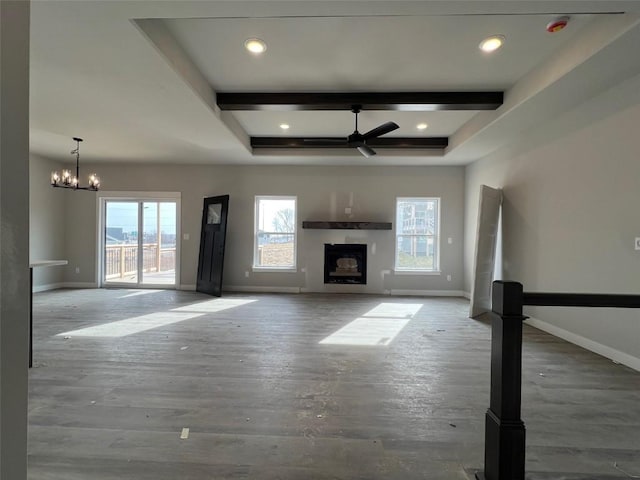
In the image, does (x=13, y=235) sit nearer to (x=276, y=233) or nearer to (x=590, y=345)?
(x=590, y=345)

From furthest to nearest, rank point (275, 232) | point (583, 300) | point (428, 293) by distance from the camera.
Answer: point (275, 232) < point (428, 293) < point (583, 300)

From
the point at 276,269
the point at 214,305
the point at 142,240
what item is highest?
the point at 142,240

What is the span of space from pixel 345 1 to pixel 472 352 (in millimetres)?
3310

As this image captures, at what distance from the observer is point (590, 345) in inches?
134

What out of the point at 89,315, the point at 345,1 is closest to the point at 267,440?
the point at 345,1

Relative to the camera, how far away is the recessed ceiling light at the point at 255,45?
2.85 meters

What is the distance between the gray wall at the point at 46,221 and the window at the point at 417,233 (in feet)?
24.0

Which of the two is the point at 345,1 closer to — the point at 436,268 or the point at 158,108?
the point at 158,108

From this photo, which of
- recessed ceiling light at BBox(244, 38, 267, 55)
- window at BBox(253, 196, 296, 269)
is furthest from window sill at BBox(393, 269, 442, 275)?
recessed ceiling light at BBox(244, 38, 267, 55)

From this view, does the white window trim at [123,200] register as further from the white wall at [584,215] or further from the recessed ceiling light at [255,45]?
the white wall at [584,215]

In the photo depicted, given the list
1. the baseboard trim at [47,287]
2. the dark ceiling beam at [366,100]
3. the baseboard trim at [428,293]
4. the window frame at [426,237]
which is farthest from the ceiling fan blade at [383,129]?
the baseboard trim at [47,287]

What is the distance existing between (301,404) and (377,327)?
2203mm

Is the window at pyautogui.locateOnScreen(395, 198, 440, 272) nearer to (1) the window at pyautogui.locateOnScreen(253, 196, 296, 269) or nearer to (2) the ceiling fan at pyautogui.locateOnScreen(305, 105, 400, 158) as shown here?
(1) the window at pyautogui.locateOnScreen(253, 196, 296, 269)

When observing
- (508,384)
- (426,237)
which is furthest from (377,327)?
(426,237)
